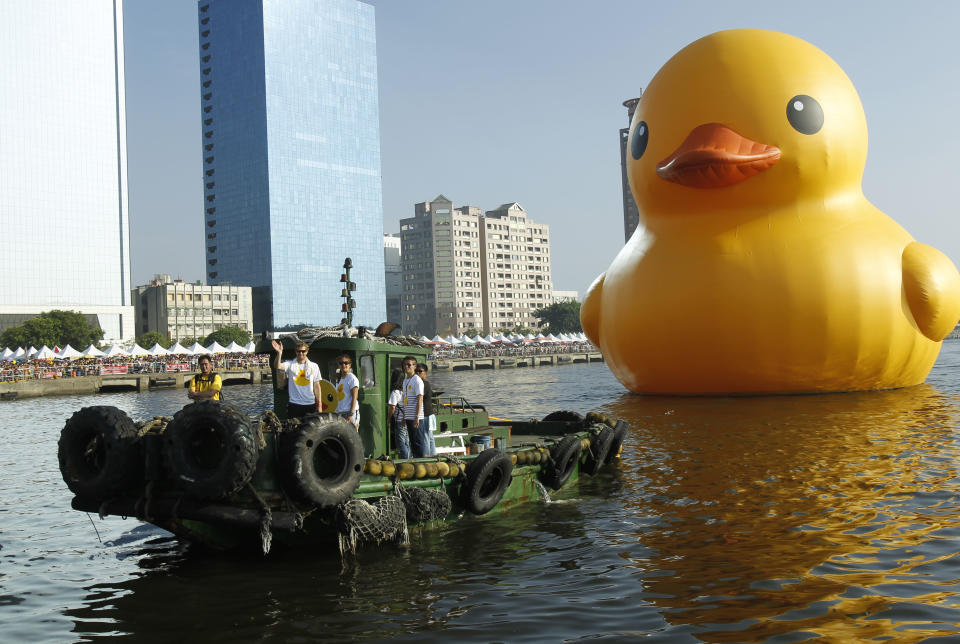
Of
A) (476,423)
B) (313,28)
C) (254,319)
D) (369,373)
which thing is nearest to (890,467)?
(476,423)

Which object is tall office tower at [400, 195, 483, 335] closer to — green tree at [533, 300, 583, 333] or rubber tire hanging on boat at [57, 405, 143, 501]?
green tree at [533, 300, 583, 333]

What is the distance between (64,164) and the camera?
133 meters

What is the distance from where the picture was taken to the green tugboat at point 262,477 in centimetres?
915

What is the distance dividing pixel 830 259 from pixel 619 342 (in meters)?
6.72

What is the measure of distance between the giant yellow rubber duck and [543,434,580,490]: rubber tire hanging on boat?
11.3 metres

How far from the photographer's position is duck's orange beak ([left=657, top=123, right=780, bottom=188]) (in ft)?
76.7

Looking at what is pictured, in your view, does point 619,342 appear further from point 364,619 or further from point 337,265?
point 337,265

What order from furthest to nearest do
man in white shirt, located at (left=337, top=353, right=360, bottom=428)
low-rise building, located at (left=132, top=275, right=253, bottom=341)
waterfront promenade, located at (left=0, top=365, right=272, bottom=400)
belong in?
low-rise building, located at (left=132, top=275, right=253, bottom=341) → waterfront promenade, located at (left=0, top=365, right=272, bottom=400) → man in white shirt, located at (left=337, top=353, right=360, bottom=428)

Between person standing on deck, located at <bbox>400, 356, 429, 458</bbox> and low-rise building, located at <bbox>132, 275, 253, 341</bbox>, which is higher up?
low-rise building, located at <bbox>132, 275, 253, 341</bbox>

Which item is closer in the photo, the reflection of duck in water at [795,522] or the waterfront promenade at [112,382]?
the reflection of duck in water at [795,522]

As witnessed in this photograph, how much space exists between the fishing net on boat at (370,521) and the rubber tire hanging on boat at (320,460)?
225 millimetres

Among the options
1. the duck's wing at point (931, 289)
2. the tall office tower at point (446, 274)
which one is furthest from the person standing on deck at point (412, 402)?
the tall office tower at point (446, 274)

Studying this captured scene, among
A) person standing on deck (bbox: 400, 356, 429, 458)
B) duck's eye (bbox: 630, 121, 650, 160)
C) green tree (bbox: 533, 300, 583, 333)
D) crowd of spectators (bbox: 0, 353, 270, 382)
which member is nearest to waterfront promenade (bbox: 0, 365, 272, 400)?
crowd of spectators (bbox: 0, 353, 270, 382)

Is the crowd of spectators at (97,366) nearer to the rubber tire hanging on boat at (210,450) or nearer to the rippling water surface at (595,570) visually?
the rippling water surface at (595,570)
